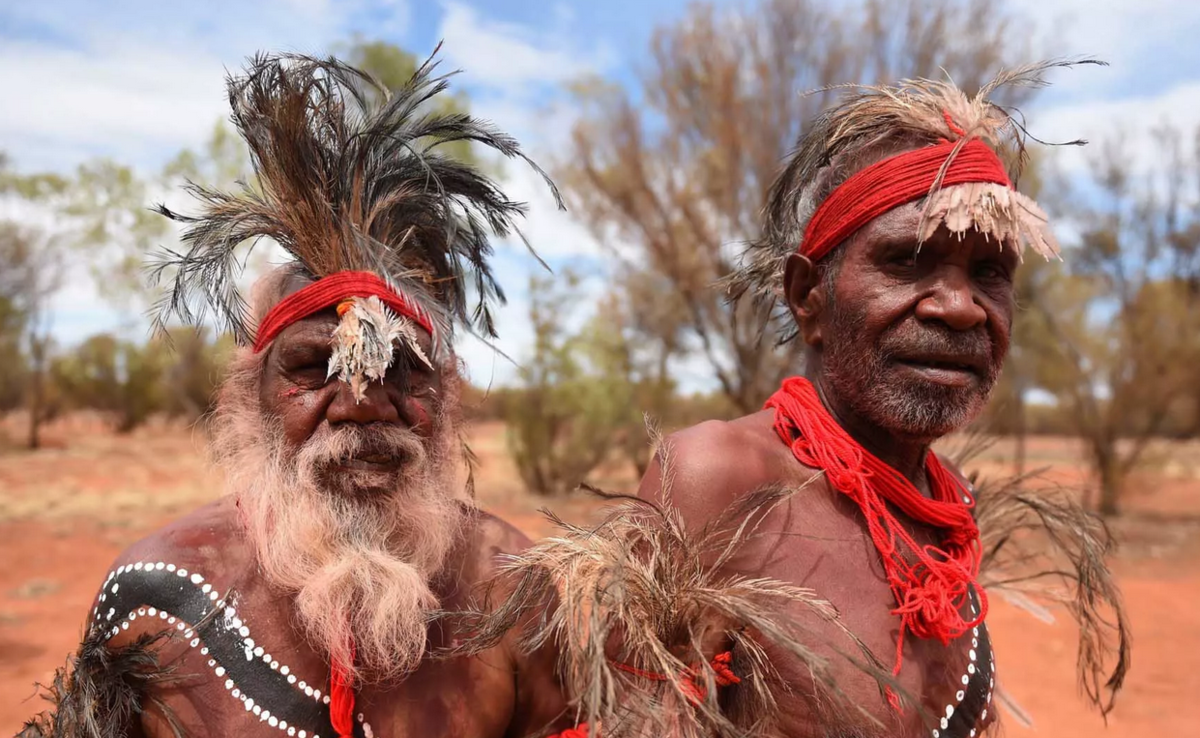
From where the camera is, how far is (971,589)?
1.96m

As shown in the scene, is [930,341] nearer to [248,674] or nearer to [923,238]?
[923,238]

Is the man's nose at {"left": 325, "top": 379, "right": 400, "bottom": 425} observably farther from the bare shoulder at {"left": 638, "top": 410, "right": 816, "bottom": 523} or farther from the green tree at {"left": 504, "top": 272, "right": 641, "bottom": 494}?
the green tree at {"left": 504, "top": 272, "right": 641, "bottom": 494}

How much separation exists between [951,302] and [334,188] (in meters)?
1.44

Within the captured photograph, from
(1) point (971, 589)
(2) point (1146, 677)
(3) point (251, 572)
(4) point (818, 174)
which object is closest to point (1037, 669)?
(2) point (1146, 677)

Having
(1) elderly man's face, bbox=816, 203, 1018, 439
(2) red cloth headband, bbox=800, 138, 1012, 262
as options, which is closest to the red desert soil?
(1) elderly man's face, bbox=816, 203, 1018, 439

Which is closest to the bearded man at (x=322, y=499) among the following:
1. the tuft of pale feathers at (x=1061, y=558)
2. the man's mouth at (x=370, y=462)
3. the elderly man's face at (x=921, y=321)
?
the man's mouth at (x=370, y=462)

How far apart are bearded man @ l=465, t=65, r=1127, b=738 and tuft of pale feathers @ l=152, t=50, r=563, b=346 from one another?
78 centimetres

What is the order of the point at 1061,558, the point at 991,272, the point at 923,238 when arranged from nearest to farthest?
the point at 923,238 < the point at 991,272 < the point at 1061,558

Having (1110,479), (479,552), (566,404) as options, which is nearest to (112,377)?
(566,404)

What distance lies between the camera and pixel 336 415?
1.88 metres

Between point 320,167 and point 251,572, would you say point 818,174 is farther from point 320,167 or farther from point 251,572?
point 251,572

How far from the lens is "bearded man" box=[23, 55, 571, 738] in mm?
1787

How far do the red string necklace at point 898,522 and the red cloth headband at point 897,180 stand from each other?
39 centimetres

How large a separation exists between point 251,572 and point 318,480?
261 millimetres
